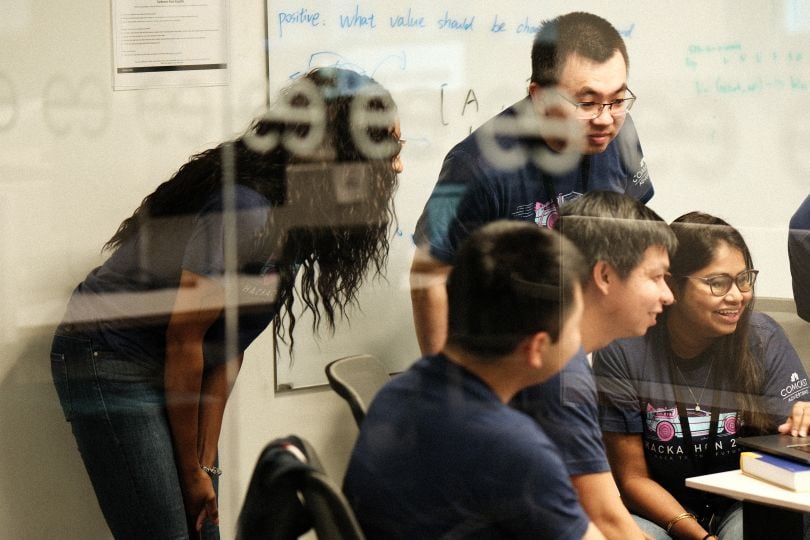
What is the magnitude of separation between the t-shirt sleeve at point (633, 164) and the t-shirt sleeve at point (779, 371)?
1.12 feet

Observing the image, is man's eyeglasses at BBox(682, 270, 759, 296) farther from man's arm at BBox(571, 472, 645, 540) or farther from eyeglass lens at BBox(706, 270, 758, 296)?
man's arm at BBox(571, 472, 645, 540)

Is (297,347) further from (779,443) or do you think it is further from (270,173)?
(779,443)

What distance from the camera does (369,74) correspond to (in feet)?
5.11

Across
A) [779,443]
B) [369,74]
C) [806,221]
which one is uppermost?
[369,74]

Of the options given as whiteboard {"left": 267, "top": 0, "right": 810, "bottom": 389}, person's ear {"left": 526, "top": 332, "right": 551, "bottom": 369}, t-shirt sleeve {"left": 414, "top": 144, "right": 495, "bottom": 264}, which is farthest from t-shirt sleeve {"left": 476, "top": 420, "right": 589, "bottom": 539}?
t-shirt sleeve {"left": 414, "top": 144, "right": 495, "bottom": 264}

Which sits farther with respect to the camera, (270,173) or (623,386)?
(623,386)

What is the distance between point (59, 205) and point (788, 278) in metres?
1.37

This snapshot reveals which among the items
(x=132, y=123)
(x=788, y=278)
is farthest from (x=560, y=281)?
(x=132, y=123)

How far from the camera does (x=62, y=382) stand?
149 centimetres

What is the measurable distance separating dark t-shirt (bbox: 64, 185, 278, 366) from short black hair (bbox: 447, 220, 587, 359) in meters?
0.33

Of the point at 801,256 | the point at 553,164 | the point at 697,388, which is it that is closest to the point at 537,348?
the point at 553,164

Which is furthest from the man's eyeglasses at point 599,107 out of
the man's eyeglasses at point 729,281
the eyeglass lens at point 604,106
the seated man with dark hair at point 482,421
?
the man's eyeglasses at point 729,281

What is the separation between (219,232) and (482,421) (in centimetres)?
54

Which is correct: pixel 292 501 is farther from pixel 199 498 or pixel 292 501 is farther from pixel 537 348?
pixel 537 348
